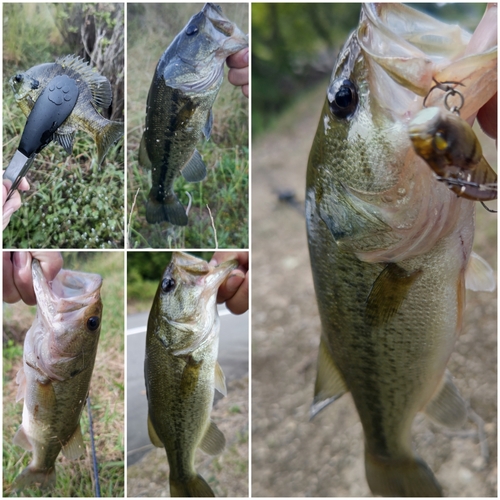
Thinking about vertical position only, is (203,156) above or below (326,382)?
above

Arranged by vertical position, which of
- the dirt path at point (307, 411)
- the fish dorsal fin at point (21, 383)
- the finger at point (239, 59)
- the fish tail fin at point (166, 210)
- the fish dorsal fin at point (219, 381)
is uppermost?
the finger at point (239, 59)

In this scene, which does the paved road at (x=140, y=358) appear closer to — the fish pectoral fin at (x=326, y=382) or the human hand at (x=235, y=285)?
the human hand at (x=235, y=285)

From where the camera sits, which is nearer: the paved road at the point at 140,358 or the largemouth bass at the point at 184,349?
the largemouth bass at the point at 184,349

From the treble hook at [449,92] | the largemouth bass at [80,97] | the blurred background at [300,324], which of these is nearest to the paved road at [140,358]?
the largemouth bass at [80,97]

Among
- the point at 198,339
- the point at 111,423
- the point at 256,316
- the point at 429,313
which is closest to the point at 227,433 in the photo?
the point at 111,423

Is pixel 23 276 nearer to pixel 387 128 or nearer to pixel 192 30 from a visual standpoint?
pixel 192 30

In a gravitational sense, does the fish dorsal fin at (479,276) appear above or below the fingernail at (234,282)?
above

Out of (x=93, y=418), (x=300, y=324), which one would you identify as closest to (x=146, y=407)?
(x=93, y=418)
